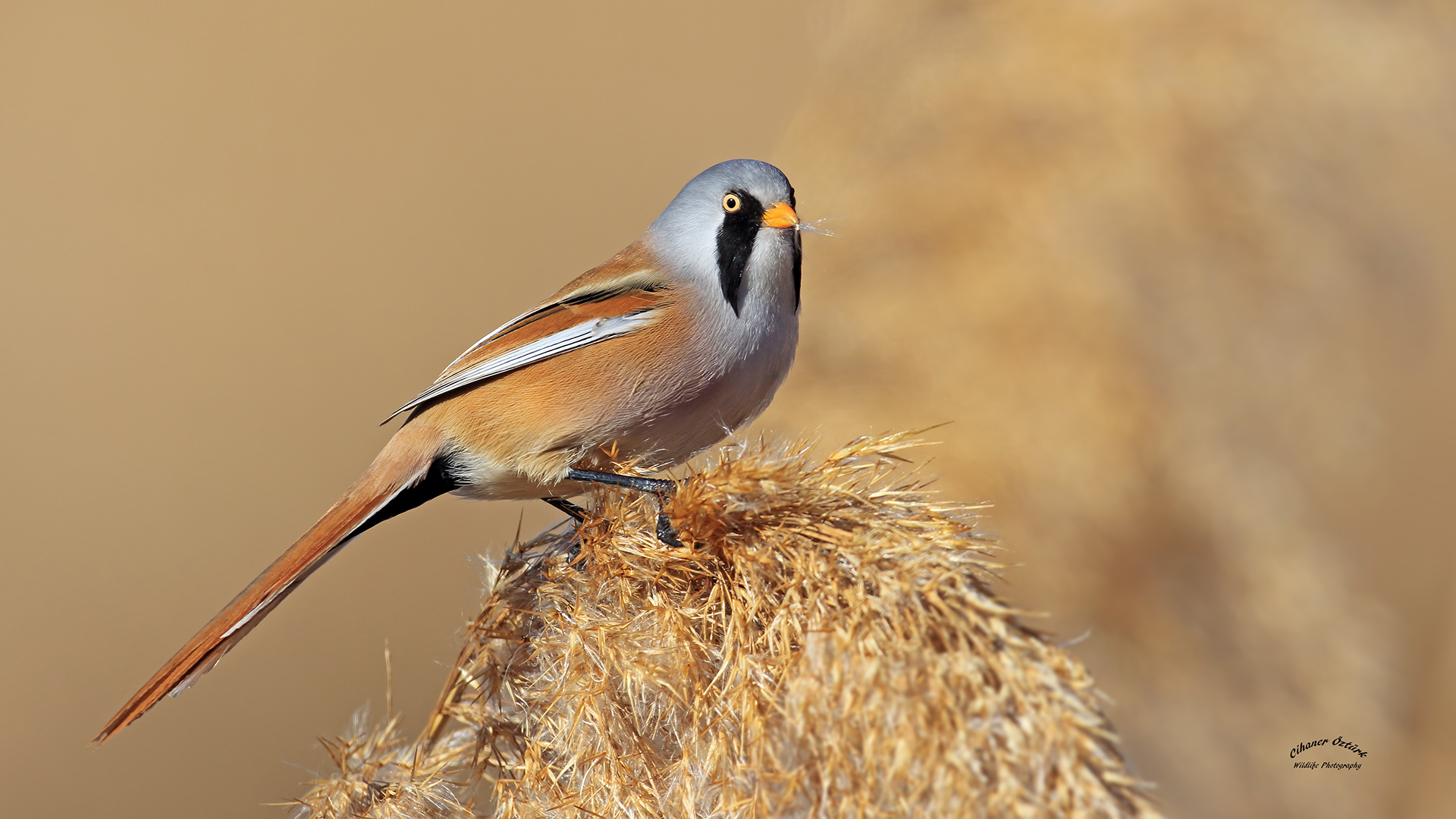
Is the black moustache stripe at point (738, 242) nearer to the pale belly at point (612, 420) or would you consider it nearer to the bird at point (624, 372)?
the bird at point (624, 372)

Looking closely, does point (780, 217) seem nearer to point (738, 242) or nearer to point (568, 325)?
point (738, 242)

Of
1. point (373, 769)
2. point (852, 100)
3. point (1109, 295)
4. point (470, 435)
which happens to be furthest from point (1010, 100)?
point (373, 769)

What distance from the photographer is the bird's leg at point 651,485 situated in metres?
1.70

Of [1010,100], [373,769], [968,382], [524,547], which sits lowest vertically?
[373,769]

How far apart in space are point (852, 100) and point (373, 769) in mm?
3410

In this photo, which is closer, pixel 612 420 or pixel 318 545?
pixel 318 545

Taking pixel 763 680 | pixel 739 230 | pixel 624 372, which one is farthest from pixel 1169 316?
pixel 763 680

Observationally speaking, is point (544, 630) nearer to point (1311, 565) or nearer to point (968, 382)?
point (968, 382)

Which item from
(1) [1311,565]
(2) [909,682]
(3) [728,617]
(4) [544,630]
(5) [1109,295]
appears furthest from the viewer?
(5) [1109,295]

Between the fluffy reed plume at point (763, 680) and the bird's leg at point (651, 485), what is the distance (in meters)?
0.03

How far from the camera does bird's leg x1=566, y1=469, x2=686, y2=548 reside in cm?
170

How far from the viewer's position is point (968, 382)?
13.0ft

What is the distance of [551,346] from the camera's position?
95.4 inches

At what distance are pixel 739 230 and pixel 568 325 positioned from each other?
0.49 meters
